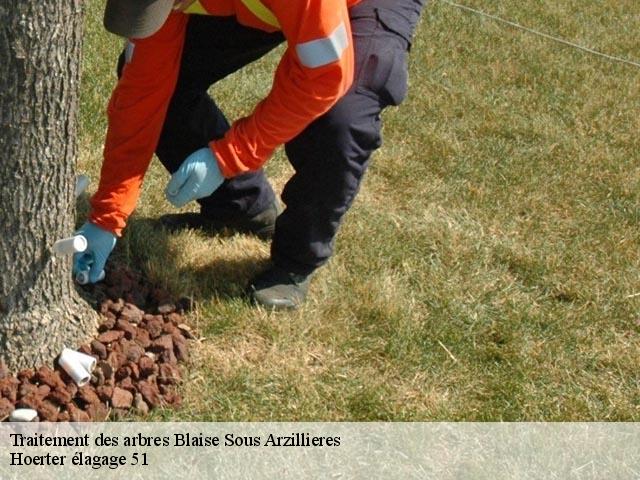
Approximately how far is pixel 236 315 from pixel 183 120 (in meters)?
0.63

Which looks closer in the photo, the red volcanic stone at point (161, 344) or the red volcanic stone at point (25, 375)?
the red volcanic stone at point (25, 375)

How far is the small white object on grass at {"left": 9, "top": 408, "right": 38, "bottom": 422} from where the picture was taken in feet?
7.47

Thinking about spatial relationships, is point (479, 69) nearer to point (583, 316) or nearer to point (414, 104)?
point (414, 104)

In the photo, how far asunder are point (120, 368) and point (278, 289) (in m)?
0.57

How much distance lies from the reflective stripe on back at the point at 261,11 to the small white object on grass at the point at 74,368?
1.01 meters

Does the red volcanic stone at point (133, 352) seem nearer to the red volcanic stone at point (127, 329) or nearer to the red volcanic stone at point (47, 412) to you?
the red volcanic stone at point (127, 329)

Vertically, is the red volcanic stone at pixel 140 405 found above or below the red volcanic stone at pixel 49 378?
below

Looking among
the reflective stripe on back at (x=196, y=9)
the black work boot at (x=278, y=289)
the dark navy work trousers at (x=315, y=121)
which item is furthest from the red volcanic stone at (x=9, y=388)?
the reflective stripe on back at (x=196, y=9)

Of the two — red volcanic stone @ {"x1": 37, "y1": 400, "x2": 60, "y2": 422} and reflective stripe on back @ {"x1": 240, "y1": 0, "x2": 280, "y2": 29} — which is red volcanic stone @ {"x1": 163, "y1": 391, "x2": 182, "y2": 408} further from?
reflective stripe on back @ {"x1": 240, "y1": 0, "x2": 280, "y2": 29}

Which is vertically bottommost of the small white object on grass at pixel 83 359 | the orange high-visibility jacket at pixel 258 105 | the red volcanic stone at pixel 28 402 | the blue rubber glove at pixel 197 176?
the red volcanic stone at pixel 28 402

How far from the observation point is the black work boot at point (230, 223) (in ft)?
10.5

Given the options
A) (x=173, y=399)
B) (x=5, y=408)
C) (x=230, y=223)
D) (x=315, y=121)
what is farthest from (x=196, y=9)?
(x=5, y=408)

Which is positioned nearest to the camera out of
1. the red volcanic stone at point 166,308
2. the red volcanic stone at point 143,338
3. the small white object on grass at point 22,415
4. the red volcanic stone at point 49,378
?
the small white object on grass at point 22,415

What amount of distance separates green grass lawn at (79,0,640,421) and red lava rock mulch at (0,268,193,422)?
67 mm
